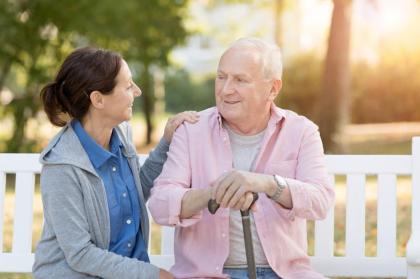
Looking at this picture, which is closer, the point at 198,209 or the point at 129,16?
the point at 198,209

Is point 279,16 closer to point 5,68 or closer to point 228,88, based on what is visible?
point 5,68

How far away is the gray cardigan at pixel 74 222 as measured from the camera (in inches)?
131

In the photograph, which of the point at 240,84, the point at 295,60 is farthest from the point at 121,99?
the point at 295,60

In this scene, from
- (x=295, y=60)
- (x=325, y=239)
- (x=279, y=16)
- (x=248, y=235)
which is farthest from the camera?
(x=295, y=60)

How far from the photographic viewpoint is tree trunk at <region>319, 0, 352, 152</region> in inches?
604

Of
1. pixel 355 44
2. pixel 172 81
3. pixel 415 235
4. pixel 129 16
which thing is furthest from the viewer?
pixel 355 44

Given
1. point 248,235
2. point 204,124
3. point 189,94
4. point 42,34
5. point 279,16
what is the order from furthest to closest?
1. point 189,94
2. point 279,16
3. point 42,34
4. point 204,124
5. point 248,235

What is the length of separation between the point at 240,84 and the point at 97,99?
557 mm

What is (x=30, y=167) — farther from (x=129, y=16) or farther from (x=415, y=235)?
(x=129, y=16)

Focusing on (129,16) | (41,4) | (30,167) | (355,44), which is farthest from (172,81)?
(30,167)

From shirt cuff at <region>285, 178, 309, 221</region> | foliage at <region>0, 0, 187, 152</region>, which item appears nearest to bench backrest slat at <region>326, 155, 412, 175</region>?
shirt cuff at <region>285, 178, 309, 221</region>

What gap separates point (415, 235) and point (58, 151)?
1441 millimetres

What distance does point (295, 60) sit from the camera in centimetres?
2145

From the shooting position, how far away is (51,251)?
11.2 feet
